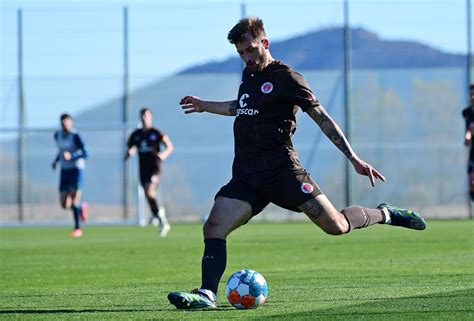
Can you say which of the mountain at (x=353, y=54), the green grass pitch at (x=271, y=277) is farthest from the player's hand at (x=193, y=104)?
the mountain at (x=353, y=54)

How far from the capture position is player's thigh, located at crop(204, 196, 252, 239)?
26.4 feet

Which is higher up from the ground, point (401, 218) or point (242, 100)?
point (242, 100)

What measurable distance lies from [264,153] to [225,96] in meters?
23.4

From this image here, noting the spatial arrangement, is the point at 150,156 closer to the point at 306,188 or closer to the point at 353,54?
the point at 353,54

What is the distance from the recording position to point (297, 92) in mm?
8125

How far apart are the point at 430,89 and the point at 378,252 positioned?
58.1 ft

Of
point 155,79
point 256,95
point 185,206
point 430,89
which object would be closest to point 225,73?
point 155,79

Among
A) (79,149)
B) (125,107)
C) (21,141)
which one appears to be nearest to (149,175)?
(79,149)

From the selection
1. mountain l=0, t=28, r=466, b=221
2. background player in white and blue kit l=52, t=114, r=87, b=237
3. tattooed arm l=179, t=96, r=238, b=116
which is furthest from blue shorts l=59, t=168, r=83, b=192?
→ tattooed arm l=179, t=96, r=238, b=116

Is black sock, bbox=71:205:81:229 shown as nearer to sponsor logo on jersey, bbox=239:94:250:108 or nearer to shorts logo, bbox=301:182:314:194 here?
sponsor logo on jersey, bbox=239:94:250:108

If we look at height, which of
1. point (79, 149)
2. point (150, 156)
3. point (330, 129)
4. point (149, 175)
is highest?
point (330, 129)

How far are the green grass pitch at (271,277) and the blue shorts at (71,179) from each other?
10.2 ft

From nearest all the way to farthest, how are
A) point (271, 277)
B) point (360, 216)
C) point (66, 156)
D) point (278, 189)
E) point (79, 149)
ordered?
point (278, 189) < point (360, 216) < point (271, 277) < point (66, 156) < point (79, 149)

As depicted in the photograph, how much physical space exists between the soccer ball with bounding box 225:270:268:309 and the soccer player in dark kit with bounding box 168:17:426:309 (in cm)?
21
